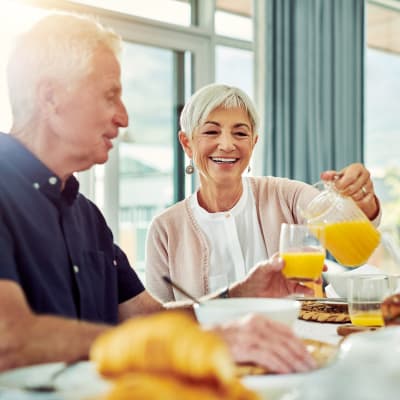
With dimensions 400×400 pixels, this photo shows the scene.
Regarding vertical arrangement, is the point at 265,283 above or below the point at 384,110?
below

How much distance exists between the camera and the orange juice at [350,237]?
1.76 m

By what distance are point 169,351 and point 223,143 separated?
6.42ft

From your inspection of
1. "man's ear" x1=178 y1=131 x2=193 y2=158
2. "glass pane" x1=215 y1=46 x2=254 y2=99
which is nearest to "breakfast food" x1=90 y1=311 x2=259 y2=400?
"man's ear" x1=178 y1=131 x2=193 y2=158

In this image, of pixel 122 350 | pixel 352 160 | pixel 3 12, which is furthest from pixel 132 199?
pixel 122 350

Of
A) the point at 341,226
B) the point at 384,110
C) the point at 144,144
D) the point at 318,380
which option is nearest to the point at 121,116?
the point at 341,226

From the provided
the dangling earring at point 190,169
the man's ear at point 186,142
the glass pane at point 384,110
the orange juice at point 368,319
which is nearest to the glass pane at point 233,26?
the glass pane at point 384,110

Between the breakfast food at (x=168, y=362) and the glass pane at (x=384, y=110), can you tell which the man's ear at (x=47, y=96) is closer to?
the breakfast food at (x=168, y=362)

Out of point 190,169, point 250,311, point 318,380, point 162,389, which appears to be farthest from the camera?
point 190,169

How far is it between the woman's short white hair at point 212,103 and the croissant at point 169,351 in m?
1.90

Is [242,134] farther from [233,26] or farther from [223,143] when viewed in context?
[233,26]

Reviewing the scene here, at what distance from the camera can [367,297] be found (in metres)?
1.59

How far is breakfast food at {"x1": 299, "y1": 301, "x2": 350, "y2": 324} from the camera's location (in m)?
1.67

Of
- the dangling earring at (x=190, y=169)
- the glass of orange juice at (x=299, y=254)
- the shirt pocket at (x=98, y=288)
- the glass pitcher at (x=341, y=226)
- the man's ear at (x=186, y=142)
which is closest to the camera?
the shirt pocket at (x=98, y=288)

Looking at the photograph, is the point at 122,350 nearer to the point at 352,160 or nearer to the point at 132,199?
the point at 132,199
